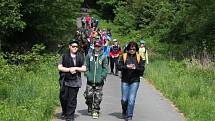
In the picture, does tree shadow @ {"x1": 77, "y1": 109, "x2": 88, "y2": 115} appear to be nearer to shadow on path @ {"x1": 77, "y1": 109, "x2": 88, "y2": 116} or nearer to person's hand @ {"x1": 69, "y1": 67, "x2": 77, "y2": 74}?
shadow on path @ {"x1": 77, "y1": 109, "x2": 88, "y2": 116}

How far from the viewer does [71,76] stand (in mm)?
11508

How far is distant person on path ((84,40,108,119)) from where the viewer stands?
12.3 meters

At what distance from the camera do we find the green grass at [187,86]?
1338cm

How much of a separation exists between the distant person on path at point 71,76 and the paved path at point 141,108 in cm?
55

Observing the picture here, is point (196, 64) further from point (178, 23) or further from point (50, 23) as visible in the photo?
point (178, 23)

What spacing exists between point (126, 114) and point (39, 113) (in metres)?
2.27

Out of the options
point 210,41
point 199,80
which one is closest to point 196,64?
point 199,80

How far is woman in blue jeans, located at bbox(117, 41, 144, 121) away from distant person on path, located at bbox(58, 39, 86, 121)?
1.12 metres

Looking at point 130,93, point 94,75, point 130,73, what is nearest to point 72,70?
point 94,75

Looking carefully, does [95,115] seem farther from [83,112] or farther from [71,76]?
[71,76]

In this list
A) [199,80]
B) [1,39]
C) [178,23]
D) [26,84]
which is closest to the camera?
[26,84]

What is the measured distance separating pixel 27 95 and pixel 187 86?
6.50 metres

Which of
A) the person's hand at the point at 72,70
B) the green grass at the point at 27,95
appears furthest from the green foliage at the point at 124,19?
the person's hand at the point at 72,70

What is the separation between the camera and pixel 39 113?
11359 millimetres
